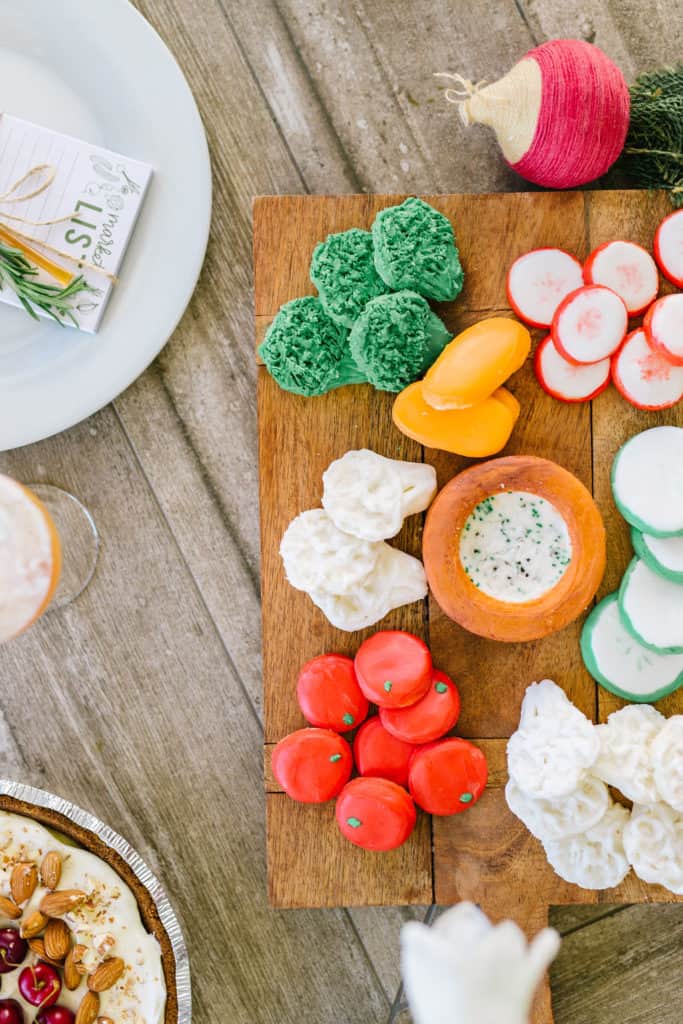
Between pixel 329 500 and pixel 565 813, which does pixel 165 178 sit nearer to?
pixel 329 500

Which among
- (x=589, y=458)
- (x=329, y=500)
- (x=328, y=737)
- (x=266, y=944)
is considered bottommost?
(x=266, y=944)

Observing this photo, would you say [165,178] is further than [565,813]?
Yes

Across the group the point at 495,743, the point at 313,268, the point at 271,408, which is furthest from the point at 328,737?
the point at 313,268

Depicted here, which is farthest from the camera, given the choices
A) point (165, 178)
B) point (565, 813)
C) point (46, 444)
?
point (46, 444)

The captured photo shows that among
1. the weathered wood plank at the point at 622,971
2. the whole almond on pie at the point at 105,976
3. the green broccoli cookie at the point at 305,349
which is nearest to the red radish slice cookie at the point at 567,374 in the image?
the green broccoli cookie at the point at 305,349

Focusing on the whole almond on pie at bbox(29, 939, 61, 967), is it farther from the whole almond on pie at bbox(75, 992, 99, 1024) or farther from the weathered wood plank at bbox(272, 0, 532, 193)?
the weathered wood plank at bbox(272, 0, 532, 193)

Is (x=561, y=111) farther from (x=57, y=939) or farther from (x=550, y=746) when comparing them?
(x=57, y=939)

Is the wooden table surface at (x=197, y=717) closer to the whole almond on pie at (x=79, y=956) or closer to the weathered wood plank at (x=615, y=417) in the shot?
the whole almond on pie at (x=79, y=956)
